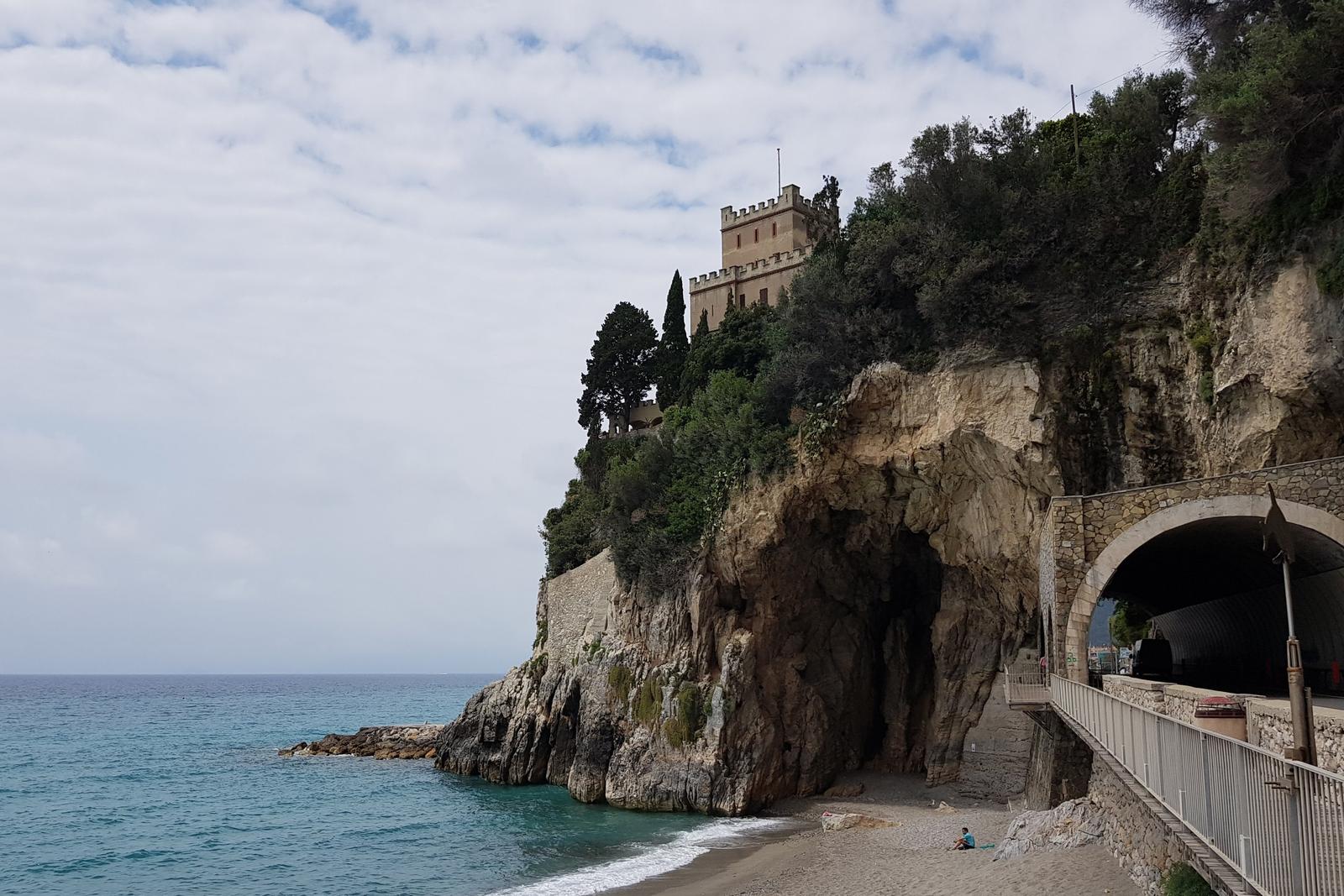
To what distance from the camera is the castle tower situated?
49.7 meters

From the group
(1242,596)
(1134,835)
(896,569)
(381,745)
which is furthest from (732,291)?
(1134,835)

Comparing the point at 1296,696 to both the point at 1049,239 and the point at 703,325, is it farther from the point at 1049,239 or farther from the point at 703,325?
the point at 703,325

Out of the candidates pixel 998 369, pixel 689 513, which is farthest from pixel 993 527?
pixel 689 513

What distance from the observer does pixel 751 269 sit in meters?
50.7

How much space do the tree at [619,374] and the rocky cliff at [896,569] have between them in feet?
54.5

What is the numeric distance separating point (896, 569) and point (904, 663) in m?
3.10

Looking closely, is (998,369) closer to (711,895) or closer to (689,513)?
(689,513)

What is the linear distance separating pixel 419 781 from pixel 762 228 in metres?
31.3

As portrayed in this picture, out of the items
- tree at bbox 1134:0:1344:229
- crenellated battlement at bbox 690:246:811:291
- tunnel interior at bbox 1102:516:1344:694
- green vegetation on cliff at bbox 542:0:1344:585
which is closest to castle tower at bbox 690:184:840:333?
crenellated battlement at bbox 690:246:811:291

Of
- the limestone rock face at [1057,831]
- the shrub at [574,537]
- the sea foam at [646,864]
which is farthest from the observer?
the shrub at [574,537]

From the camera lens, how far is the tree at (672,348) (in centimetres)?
4791

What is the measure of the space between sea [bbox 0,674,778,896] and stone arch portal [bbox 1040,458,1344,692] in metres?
10.1

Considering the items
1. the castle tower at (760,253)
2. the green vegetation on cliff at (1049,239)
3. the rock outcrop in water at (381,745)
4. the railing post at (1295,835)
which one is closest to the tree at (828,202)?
the castle tower at (760,253)

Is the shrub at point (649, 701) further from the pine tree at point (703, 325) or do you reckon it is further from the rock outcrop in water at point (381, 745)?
the pine tree at point (703, 325)
